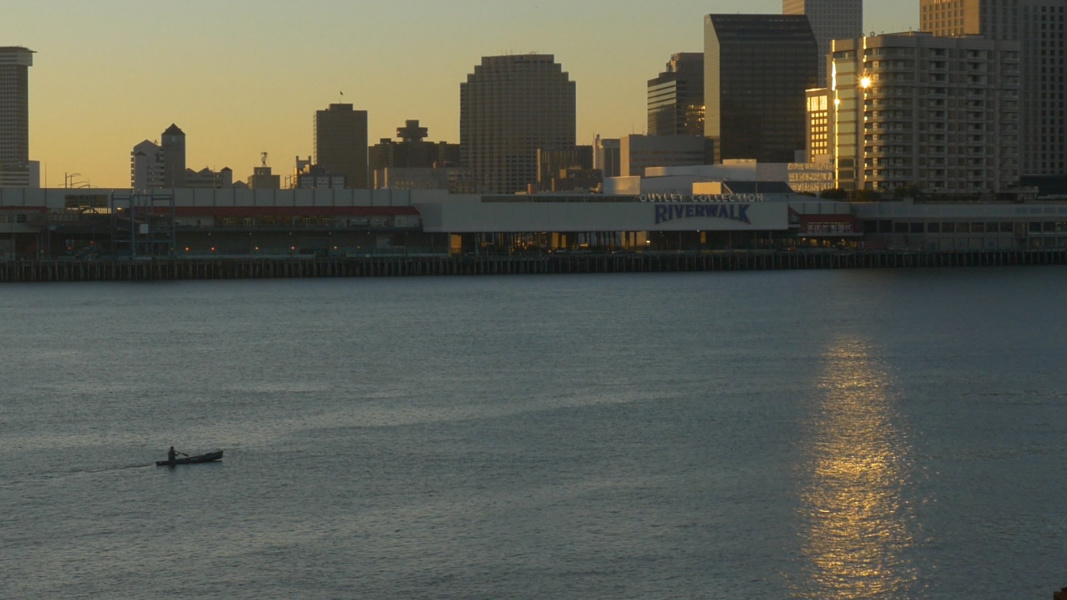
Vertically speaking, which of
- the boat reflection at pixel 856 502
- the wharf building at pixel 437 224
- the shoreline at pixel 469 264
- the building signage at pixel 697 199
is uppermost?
the building signage at pixel 697 199

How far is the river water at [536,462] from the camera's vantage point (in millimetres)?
33938

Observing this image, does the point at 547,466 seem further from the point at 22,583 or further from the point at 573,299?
the point at 573,299

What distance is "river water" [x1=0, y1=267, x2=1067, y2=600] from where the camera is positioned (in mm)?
33938

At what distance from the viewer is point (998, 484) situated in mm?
41656

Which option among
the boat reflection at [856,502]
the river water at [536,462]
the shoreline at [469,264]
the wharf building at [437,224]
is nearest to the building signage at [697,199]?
the wharf building at [437,224]

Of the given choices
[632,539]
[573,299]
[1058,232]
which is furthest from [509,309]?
[1058,232]

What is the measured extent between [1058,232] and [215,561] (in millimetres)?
150394

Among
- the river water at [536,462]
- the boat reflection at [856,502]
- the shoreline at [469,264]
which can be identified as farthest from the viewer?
the shoreline at [469,264]

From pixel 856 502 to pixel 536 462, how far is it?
9.29 meters

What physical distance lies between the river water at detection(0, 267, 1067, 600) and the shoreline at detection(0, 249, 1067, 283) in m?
55.5

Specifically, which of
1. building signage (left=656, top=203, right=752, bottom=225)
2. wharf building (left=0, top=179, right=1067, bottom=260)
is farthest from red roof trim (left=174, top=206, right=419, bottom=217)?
building signage (left=656, top=203, right=752, bottom=225)

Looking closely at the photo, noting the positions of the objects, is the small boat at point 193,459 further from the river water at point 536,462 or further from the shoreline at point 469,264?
the shoreline at point 469,264

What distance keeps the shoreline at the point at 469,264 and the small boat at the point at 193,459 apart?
97.8m

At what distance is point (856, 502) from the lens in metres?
39.5
